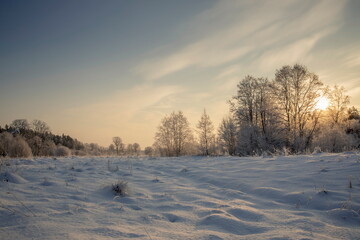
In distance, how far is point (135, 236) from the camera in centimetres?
193

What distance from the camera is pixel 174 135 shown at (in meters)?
35.4

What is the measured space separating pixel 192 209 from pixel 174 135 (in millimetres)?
32632

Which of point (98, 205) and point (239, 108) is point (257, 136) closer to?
point (239, 108)

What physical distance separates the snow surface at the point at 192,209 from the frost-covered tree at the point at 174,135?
30.8 meters

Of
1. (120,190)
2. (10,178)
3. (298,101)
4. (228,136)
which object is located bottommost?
(120,190)

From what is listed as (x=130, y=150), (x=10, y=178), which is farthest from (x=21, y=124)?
(x=10, y=178)

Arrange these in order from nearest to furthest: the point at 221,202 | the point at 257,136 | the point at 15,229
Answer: the point at 15,229, the point at 221,202, the point at 257,136

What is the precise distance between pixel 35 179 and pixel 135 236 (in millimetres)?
3512

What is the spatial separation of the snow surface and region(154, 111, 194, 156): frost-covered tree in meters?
30.8

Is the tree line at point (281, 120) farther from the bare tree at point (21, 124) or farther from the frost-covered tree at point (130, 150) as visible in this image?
the bare tree at point (21, 124)

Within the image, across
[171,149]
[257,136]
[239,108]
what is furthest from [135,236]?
[171,149]

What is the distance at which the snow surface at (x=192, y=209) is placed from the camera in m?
1.98

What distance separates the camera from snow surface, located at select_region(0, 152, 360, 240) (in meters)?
1.98

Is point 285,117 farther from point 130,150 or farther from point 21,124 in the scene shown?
point 21,124
